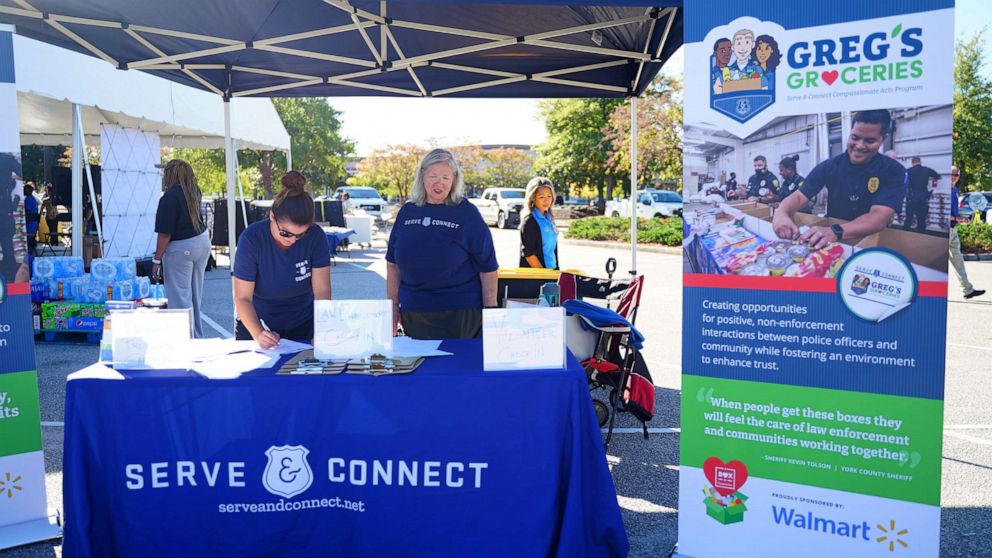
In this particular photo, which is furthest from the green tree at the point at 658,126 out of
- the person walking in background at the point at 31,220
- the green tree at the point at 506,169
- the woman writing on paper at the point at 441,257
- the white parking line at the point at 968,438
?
the woman writing on paper at the point at 441,257

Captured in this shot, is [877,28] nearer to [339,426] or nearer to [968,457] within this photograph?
[339,426]

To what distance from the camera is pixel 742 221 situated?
2709 mm

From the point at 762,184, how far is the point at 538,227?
284 centimetres

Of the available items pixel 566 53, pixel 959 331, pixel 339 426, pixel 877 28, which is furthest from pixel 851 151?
pixel 959 331

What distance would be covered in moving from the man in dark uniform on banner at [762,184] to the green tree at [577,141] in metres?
27.2

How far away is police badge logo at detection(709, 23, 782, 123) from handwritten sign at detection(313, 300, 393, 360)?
4.44 feet

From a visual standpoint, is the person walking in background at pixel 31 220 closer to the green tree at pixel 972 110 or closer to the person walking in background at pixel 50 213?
the person walking in background at pixel 50 213

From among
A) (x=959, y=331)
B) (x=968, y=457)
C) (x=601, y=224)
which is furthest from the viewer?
(x=601, y=224)

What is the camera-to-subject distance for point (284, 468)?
2596 millimetres

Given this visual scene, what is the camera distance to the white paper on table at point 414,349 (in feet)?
9.52

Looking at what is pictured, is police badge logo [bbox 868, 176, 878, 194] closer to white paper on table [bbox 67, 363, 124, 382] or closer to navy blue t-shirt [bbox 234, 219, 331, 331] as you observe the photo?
navy blue t-shirt [bbox 234, 219, 331, 331]

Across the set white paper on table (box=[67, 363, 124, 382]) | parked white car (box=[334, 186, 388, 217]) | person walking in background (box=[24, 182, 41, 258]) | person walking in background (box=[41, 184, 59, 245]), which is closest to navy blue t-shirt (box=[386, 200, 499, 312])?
white paper on table (box=[67, 363, 124, 382])

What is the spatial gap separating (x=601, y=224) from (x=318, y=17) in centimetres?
1496

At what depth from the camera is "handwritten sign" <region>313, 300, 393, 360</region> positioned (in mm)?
2746
